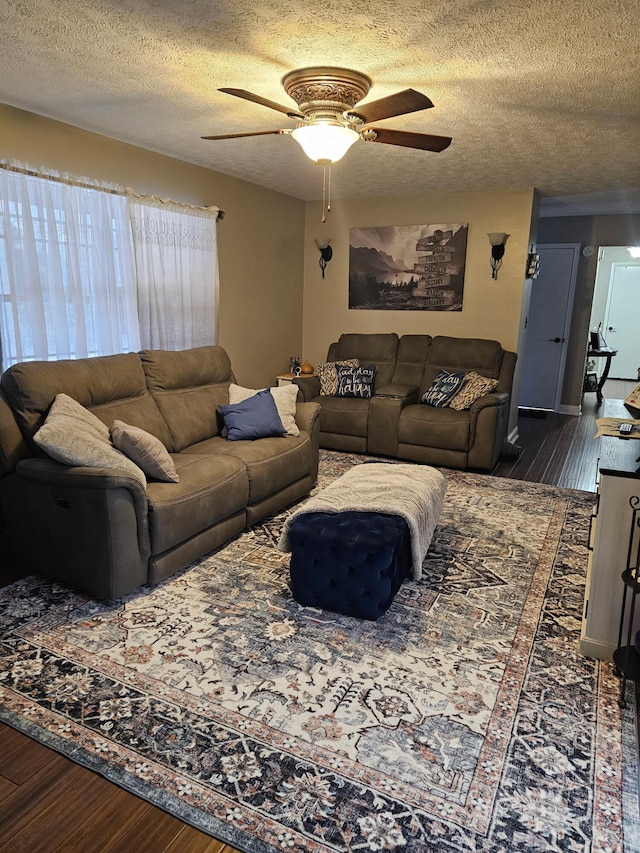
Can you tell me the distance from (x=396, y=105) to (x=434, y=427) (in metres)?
2.95

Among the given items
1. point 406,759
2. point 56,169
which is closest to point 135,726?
point 406,759

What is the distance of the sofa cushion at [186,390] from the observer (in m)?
3.80

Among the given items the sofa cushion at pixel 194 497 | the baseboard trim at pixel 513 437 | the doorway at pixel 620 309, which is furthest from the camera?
the doorway at pixel 620 309

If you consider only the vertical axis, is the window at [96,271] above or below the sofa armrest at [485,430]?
above

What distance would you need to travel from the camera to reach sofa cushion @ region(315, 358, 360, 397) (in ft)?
18.2

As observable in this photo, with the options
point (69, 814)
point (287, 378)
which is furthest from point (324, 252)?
point (69, 814)

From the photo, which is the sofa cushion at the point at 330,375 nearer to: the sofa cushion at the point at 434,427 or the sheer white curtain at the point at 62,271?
the sofa cushion at the point at 434,427

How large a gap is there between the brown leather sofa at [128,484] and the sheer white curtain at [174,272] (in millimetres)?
609

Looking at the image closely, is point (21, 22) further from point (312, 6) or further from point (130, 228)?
point (130, 228)

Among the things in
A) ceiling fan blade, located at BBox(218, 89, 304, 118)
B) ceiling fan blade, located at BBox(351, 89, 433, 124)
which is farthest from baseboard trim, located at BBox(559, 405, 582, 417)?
ceiling fan blade, located at BBox(218, 89, 304, 118)

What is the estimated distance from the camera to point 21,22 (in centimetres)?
219

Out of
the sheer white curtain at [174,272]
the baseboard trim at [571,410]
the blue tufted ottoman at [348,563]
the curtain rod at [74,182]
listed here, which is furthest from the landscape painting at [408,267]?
the blue tufted ottoman at [348,563]

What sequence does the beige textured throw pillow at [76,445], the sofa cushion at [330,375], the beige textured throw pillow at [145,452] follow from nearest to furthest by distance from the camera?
the beige textured throw pillow at [76,445]
the beige textured throw pillow at [145,452]
the sofa cushion at [330,375]

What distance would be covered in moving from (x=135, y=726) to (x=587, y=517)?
3.22 metres
